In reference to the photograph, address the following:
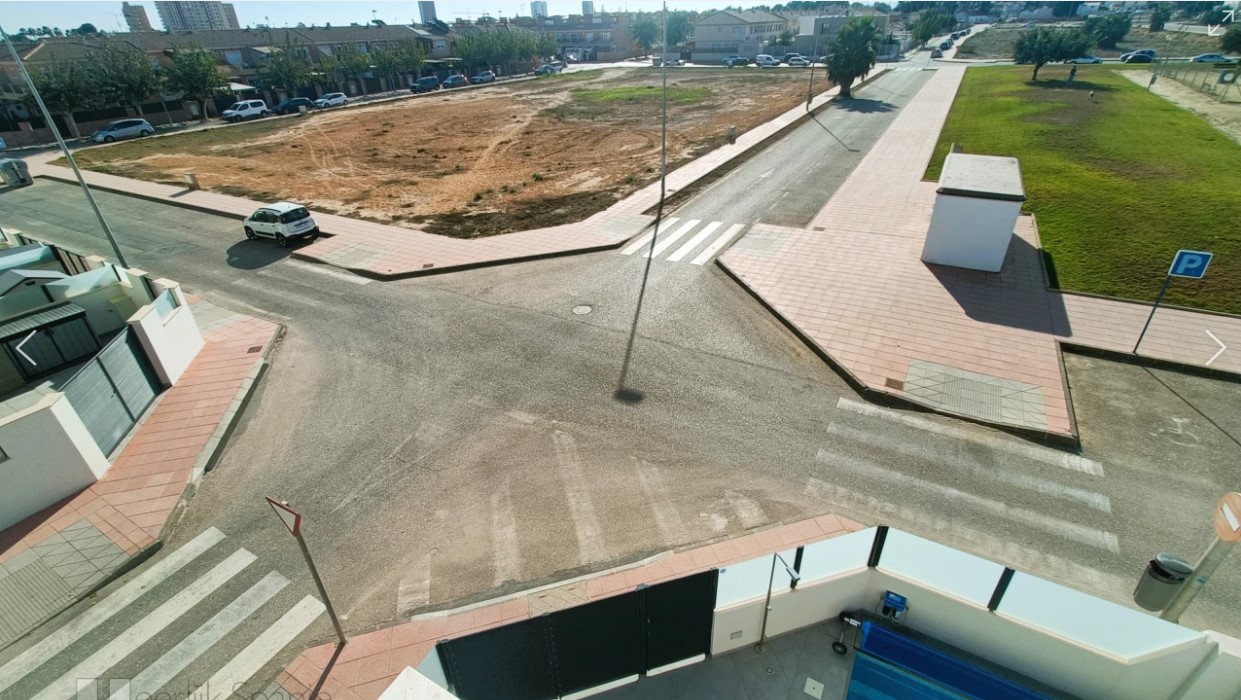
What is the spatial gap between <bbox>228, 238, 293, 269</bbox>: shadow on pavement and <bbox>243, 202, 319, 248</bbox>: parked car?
0.37 metres

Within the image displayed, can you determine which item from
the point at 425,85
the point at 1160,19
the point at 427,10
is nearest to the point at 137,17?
the point at 427,10

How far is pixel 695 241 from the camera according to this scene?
22.2 meters

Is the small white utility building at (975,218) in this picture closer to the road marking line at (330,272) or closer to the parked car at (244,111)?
the road marking line at (330,272)

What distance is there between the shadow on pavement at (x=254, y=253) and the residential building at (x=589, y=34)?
102558mm

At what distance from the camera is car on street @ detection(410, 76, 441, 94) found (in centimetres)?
7238

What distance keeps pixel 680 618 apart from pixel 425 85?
81.0m

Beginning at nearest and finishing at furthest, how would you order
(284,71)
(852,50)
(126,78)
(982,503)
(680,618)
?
(680,618)
(982,503)
(126,78)
(852,50)
(284,71)

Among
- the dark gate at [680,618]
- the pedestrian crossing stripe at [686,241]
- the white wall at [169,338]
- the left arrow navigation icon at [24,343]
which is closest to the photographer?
the dark gate at [680,618]

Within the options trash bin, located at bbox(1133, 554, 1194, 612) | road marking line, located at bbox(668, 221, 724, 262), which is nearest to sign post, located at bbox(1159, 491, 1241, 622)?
trash bin, located at bbox(1133, 554, 1194, 612)

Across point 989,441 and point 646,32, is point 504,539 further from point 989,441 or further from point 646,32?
point 646,32

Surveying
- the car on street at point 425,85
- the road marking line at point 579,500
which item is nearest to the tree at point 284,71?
the car on street at point 425,85

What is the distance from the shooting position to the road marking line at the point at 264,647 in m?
7.64

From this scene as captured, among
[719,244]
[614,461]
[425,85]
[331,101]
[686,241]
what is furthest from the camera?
[425,85]

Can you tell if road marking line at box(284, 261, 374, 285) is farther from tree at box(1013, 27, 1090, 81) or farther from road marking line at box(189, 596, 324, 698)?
tree at box(1013, 27, 1090, 81)
